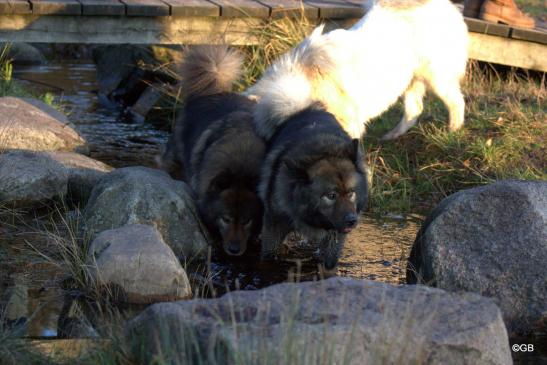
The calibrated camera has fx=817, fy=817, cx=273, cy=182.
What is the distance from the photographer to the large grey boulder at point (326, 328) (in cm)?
287

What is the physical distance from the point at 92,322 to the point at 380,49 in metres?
3.92

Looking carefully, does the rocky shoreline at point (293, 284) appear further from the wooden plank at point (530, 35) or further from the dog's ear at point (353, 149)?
the wooden plank at point (530, 35)

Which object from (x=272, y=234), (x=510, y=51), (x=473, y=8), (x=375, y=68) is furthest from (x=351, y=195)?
(x=473, y=8)

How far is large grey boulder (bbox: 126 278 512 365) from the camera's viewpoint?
9.41 feet

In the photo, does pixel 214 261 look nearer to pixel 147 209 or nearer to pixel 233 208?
pixel 233 208

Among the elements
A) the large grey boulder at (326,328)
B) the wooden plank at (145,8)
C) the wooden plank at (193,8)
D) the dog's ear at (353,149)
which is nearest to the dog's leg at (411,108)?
the wooden plank at (193,8)

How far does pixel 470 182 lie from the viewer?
644 cm

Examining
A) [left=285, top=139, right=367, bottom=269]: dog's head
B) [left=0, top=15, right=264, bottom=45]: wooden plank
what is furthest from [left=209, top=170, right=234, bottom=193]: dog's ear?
[left=0, top=15, right=264, bottom=45]: wooden plank

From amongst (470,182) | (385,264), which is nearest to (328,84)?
(470,182)

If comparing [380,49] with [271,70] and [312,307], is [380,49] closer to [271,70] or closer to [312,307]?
[271,70]

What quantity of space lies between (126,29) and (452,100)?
343 centimetres

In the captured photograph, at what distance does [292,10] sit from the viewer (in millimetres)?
8711

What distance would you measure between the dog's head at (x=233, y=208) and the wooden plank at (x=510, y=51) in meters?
4.42

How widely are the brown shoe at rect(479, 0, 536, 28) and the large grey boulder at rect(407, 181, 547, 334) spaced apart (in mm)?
4679
